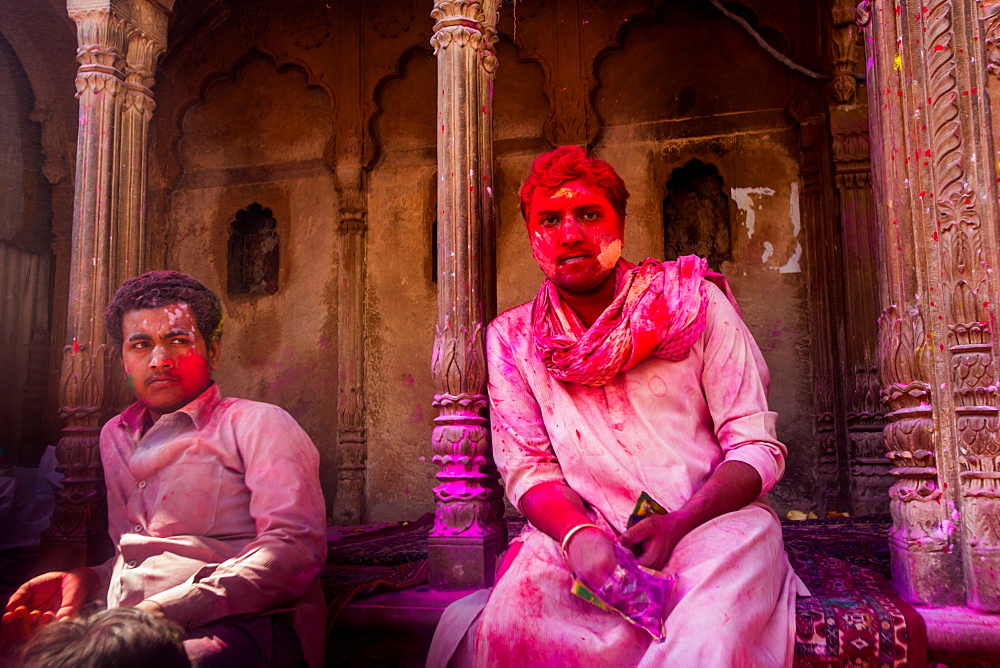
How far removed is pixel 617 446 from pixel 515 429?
1.34ft

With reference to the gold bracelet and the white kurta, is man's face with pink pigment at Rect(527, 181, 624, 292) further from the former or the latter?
the gold bracelet

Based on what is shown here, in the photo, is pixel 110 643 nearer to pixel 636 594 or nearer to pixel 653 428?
pixel 636 594

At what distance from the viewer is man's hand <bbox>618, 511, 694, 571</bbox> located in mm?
2572

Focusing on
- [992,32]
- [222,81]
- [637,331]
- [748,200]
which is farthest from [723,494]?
[222,81]

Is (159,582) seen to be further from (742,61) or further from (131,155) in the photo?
A: (742,61)

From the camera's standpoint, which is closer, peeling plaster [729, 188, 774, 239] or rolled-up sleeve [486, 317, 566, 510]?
rolled-up sleeve [486, 317, 566, 510]

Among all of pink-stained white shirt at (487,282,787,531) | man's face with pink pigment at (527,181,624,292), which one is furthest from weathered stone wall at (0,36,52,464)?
man's face with pink pigment at (527,181,624,292)

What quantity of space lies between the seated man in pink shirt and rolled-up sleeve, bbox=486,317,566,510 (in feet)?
2.35

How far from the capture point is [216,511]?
278 cm

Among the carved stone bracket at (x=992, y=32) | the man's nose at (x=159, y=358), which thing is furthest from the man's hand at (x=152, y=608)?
the carved stone bracket at (x=992, y=32)

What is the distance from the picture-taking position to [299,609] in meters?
2.88

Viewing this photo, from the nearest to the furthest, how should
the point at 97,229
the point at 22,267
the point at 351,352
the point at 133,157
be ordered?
the point at 97,229 → the point at 133,157 → the point at 22,267 → the point at 351,352

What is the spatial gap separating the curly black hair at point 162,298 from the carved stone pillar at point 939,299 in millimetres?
2835

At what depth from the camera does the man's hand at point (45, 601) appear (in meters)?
2.56
